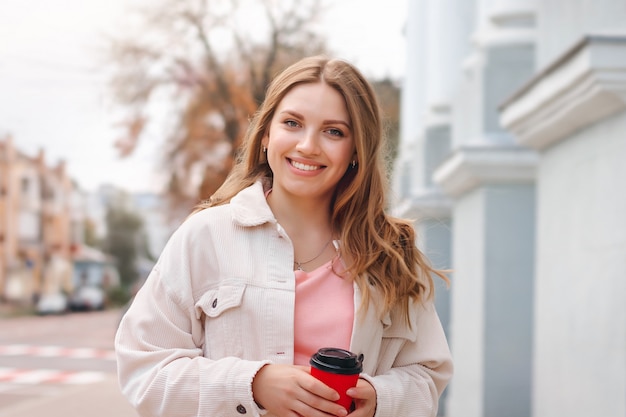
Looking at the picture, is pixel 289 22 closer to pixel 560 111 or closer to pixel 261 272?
pixel 560 111

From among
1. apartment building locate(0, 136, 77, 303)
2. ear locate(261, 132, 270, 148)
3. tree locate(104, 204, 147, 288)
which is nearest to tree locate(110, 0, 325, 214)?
ear locate(261, 132, 270, 148)

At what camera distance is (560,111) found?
158 inches

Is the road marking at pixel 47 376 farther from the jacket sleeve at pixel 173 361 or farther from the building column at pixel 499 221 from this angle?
the jacket sleeve at pixel 173 361

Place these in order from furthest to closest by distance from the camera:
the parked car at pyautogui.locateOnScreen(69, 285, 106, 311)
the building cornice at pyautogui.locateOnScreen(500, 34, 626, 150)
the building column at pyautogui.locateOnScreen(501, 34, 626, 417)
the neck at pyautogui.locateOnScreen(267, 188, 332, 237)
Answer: the parked car at pyautogui.locateOnScreen(69, 285, 106, 311) < the building column at pyautogui.locateOnScreen(501, 34, 626, 417) < the building cornice at pyautogui.locateOnScreen(500, 34, 626, 150) < the neck at pyautogui.locateOnScreen(267, 188, 332, 237)

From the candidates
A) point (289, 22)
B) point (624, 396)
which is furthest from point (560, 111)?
point (289, 22)

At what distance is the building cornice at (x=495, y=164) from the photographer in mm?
5762

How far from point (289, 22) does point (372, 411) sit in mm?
15501

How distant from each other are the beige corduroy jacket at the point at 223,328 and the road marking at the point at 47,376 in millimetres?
11312

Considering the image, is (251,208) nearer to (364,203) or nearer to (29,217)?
(364,203)

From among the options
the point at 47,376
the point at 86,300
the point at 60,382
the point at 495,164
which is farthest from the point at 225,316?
the point at 86,300

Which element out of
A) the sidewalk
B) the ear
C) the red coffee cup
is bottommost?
the sidewalk

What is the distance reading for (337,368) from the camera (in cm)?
169

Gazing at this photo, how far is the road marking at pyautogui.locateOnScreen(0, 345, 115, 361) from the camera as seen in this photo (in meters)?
18.5

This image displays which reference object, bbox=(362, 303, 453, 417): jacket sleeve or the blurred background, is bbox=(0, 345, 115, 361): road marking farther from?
bbox=(362, 303, 453, 417): jacket sleeve
